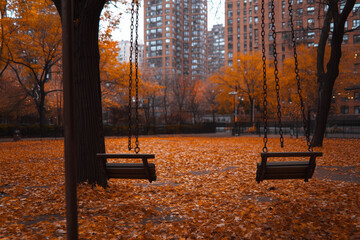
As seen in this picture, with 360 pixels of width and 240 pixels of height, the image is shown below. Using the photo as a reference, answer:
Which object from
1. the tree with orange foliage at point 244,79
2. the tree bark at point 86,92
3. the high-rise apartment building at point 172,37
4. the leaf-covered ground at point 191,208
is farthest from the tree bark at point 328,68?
the high-rise apartment building at point 172,37

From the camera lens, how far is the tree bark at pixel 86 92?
723 centimetres

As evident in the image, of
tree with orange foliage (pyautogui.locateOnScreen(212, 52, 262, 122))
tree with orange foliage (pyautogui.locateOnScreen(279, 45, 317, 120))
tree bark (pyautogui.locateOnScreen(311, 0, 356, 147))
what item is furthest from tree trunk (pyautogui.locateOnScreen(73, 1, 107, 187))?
tree with orange foliage (pyautogui.locateOnScreen(212, 52, 262, 122))

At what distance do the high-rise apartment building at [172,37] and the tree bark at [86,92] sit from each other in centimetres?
12265

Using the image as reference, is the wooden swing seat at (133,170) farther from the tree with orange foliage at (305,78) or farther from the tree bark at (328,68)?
the tree with orange foliage at (305,78)

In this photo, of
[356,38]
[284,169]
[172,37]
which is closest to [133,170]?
[284,169]

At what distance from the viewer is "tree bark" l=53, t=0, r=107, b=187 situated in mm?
7227

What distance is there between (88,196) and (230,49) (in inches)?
4635

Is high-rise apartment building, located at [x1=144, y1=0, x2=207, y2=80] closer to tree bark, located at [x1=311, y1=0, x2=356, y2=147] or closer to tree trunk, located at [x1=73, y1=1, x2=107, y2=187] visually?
tree bark, located at [x1=311, y1=0, x2=356, y2=147]

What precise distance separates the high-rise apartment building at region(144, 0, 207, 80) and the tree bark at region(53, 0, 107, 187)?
122646mm

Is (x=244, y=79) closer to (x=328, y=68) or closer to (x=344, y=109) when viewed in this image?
(x=344, y=109)

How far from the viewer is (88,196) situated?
665 cm

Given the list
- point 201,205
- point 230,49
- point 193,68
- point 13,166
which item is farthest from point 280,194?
point 193,68

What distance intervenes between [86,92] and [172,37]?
13586 cm

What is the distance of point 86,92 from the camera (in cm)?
730
